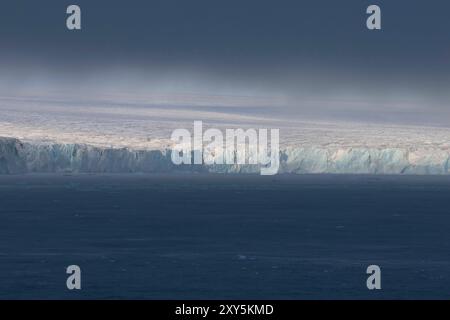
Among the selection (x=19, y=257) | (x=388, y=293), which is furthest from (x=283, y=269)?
(x=19, y=257)

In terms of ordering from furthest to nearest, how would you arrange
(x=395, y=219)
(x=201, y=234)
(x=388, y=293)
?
(x=395, y=219) → (x=201, y=234) → (x=388, y=293)

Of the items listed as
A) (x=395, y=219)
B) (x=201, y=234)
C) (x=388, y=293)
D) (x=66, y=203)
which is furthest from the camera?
(x=66, y=203)

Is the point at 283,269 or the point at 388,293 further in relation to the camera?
the point at 283,269

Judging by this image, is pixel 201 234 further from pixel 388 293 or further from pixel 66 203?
pixel 66 203
